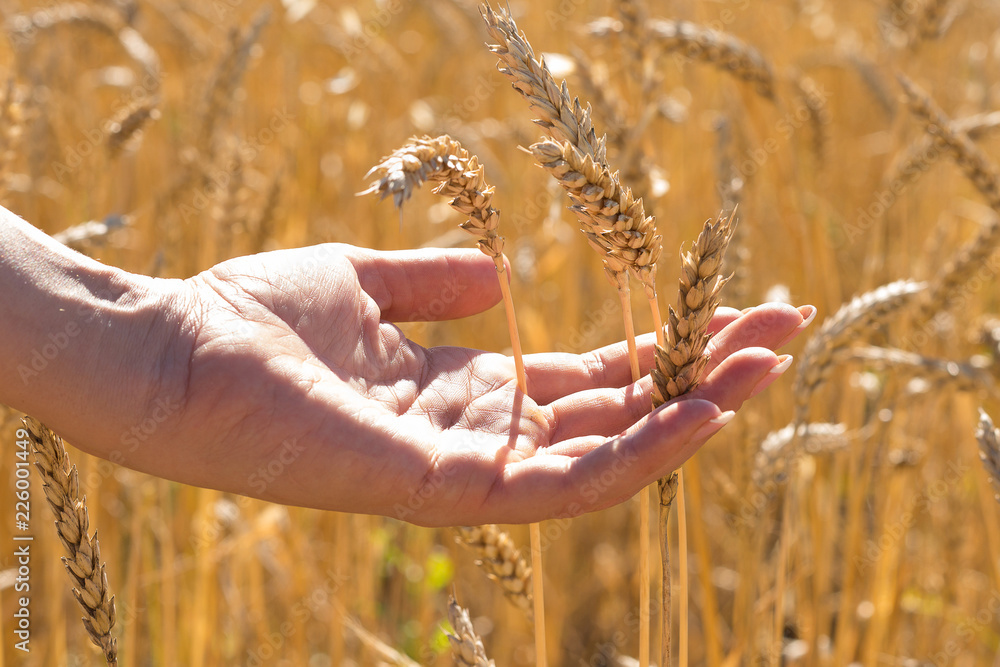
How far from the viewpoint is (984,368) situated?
175 cm

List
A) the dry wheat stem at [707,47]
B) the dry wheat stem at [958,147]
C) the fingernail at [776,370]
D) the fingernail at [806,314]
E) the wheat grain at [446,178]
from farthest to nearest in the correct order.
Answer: the dry wheat stem at [707,47], the dry wheat stem at [958,147], the fingernail at [806,314], the fingernail at [776,370], the wheat grain at [446,178]

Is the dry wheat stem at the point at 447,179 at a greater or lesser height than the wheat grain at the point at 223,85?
lesser

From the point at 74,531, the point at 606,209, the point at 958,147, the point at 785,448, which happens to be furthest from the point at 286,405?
the point at 958,147

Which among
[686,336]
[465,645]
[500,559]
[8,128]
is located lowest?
[465,645]

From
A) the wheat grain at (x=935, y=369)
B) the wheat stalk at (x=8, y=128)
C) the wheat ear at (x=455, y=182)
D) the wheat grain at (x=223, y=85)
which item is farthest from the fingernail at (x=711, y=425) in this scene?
the wheat grain at (x=223, y=85)

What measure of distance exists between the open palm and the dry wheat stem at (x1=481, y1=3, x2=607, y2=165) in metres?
0.37

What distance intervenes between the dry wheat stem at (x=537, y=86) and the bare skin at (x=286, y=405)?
0.37m

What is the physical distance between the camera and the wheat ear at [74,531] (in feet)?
3.19

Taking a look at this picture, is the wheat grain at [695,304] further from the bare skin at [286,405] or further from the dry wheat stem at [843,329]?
the dry wheat stem at [843,329]

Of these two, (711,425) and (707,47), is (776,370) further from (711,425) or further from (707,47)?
(707,47)

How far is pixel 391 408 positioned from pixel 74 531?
51 cm

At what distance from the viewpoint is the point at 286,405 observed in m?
1.17

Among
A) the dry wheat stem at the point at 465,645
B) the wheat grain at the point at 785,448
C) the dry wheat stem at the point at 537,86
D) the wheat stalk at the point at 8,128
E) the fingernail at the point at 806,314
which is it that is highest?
the wheat stalk at the point at 8,128

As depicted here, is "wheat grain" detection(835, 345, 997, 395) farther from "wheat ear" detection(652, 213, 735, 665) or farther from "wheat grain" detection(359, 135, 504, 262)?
"wheat grain" detection(359, 135, 504, 262)
